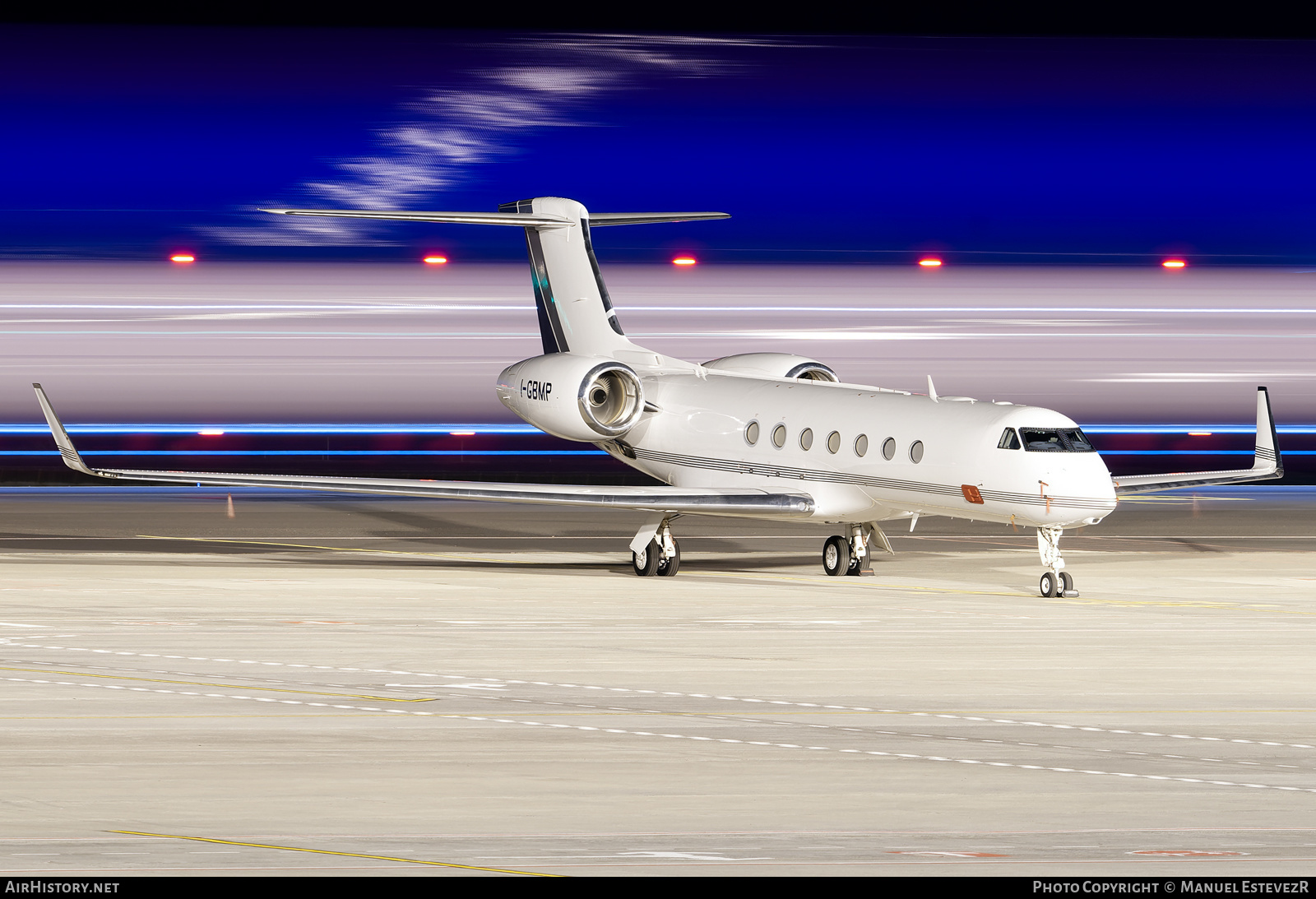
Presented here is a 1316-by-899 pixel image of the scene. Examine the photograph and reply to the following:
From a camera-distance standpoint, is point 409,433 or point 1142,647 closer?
point 1142,647

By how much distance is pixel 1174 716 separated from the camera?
1203 cm

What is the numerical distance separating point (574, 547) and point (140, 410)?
20401 millimetres

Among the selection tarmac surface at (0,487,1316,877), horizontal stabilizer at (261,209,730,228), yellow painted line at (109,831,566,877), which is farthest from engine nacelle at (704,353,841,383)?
yellow painted line at (109,831,566,877)

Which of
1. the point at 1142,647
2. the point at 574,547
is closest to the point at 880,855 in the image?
the point at 1142,647

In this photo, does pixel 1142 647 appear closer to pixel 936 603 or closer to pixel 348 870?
pixel 936 603

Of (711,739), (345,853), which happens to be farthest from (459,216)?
(345,853)

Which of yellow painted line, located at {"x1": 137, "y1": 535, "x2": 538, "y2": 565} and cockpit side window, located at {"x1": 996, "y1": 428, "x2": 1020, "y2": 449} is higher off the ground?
yellow painted line, located at {"x1": 137, "y1": 535, "x2": 538, "y2": 565}

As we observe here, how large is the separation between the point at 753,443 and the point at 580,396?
2672 millimetres

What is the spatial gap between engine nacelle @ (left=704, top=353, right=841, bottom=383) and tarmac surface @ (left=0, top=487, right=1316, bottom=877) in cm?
323

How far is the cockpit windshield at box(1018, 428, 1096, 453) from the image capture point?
20641 millimetres

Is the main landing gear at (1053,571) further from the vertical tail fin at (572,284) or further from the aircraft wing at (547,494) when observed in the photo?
the vertical tail fin at (572,284)

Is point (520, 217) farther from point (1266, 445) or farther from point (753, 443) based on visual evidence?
point (1266, 445)

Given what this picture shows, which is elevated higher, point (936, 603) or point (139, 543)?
point (139, 543)

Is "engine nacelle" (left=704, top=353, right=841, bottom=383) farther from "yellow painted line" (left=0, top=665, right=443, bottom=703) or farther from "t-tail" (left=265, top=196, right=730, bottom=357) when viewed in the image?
"yellow painted line" (left=0, top=665, right=443, bottom=703)
